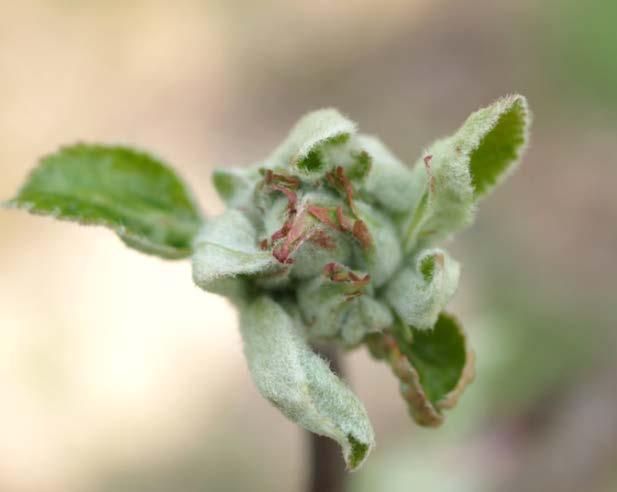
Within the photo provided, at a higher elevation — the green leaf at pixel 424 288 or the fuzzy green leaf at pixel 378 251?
the fuzzy green leaf at pixel 378 251

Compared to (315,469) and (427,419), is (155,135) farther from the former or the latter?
(427,419)

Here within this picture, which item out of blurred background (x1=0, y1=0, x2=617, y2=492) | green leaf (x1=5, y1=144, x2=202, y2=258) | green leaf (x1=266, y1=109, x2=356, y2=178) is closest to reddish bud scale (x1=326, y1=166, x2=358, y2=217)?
green leaf (x1=266, y1=109, x2=356, y2=178)

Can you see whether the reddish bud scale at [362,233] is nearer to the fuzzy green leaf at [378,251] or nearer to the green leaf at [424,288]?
the fuzzy green leaf at [378,251]

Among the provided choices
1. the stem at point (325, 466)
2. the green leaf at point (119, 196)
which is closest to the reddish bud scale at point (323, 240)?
the green leaf at point (119, 196)

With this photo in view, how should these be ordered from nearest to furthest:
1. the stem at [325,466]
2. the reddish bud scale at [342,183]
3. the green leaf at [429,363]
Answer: the reddish bud scale at [342,183] < the green leaf at [429,363] < the stem at [325,466]

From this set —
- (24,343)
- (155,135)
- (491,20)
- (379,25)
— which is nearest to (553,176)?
(491,20)

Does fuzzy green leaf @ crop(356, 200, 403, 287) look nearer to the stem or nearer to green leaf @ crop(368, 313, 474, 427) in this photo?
green leaf @ crop(368, 313, 474, 427)
